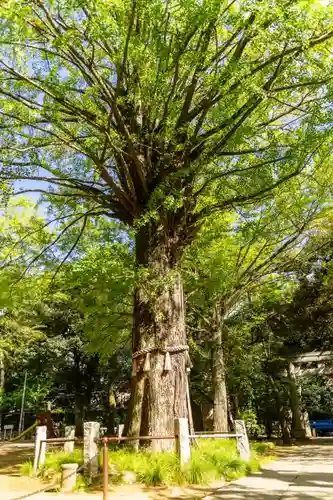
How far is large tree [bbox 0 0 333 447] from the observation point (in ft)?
20.5

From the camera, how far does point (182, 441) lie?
5867 millimetres

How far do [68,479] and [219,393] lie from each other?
8196mm

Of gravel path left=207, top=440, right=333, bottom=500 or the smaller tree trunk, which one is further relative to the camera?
the smaller tree trunk

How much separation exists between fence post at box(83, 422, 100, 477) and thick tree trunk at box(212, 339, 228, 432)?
7.29 m

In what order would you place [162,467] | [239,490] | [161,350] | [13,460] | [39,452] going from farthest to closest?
[13,460] < [161,350] < [39,452] < [162,467] < [239,490]

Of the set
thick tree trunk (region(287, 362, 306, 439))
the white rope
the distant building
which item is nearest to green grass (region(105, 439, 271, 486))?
the white rope

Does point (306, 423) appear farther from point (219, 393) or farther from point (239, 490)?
point (239, 490)

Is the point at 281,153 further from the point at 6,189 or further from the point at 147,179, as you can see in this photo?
the point at 6,189

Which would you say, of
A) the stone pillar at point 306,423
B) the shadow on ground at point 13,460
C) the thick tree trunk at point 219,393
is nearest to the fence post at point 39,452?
the shadow on ground at point 13,460

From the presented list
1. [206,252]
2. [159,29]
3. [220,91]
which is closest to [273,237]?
[206,252]

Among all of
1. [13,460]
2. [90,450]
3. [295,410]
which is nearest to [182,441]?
[90,450]

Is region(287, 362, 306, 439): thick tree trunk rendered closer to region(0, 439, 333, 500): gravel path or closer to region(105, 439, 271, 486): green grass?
region(0, 439, 333, 500): gravel path

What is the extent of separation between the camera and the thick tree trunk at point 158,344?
21.7ft

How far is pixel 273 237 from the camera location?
1208 centimetres
